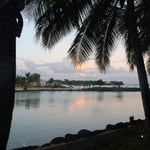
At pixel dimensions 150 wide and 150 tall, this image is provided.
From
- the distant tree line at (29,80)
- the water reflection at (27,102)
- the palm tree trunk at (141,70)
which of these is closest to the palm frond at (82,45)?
the palm tree trunk at (141,70)

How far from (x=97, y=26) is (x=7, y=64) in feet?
31.9

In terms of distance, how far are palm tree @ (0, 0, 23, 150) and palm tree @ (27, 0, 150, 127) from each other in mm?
6299

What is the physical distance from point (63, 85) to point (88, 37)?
147 metres

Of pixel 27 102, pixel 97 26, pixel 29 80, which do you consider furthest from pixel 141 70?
pixel 29 80

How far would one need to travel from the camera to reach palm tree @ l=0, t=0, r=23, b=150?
4.79 meters

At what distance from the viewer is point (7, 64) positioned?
4.84m

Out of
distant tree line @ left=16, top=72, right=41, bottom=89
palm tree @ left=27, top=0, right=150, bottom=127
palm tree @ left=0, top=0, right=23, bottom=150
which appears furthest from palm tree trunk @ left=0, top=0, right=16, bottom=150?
distant tree line @ left=16, top=72, right=41, bottom=89

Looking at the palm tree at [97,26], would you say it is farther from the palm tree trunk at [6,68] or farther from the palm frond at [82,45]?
the palm tree trunk at [6,68]

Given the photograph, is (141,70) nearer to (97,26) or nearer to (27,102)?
(97,26)

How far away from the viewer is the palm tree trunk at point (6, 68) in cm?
479

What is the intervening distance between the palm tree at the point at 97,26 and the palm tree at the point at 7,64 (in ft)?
20.7

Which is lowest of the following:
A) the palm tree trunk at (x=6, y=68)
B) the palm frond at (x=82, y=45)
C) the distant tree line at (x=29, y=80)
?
the palm tree trunk at (x=6, y=68)

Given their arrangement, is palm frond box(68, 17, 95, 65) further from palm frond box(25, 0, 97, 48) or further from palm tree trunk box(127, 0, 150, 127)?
palm tree trunk box(127, 0, 150, 127)

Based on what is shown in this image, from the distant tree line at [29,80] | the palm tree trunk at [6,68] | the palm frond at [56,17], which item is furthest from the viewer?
the distant tree line at [29,80]
